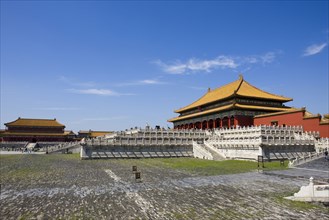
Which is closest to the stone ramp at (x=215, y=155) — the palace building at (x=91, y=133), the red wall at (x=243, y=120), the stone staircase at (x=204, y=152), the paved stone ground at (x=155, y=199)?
the stone staircase at (x=204, y=152)

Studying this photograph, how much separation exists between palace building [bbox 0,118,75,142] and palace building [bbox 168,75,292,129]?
4549cm

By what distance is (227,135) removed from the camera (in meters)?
43.6

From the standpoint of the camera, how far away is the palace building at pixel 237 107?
50156 millimetres

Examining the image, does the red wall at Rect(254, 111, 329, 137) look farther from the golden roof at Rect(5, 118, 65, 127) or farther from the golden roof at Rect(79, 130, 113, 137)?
the golden roof at Rect(5, 118, 65, 127)

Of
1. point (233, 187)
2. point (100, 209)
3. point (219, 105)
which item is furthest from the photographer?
point (219, 105)

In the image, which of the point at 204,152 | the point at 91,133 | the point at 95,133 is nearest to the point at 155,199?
the point at 204,152

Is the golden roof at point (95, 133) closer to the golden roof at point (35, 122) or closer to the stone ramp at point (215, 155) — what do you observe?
the golden roof at point (35, 122)

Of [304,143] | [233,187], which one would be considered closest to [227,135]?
[304,143]

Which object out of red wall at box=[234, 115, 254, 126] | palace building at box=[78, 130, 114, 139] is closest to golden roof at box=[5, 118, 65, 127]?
palace building at box=[78, 130, 114, 139]

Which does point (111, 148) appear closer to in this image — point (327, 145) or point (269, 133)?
point (269, 133)

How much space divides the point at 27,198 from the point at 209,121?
46909 mm

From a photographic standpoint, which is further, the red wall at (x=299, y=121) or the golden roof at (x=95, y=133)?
the golden roof at (x=95, y=133)

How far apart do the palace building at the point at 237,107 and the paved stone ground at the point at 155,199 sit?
98.3 ft

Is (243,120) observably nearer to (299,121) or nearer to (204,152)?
(299,121)
